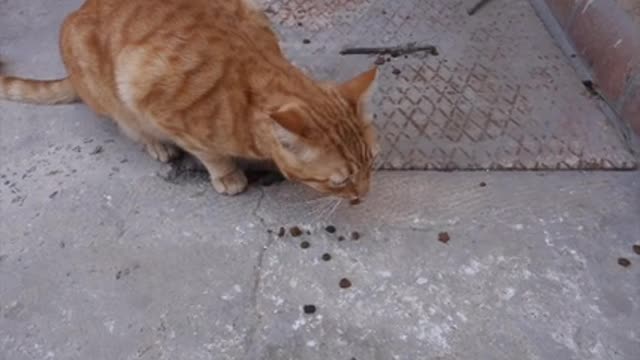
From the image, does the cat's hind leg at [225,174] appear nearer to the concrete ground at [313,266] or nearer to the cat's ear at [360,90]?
the concrete ground at [313,266]

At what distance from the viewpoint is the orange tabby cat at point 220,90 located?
1848 mm

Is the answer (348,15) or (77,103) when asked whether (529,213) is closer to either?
(348,15)

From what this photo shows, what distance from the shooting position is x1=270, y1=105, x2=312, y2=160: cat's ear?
167cm

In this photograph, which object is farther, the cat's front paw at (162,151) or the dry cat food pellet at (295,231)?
the cat's front paw at (162,151)

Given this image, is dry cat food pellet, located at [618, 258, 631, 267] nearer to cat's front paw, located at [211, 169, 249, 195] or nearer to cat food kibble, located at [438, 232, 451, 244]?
cat food kibble, located at [438, 232, 451, 244]

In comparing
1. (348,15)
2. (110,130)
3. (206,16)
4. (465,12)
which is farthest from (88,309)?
(465,12)

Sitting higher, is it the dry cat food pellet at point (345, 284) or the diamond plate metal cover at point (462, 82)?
the diamond plate metal cover at point (462, 82)

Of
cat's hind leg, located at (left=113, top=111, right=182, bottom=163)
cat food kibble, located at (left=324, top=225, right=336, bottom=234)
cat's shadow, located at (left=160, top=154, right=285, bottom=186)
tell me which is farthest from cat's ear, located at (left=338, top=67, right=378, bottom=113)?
cat's hind leg, located at (left=113, top=111, right=182, bottom=163)

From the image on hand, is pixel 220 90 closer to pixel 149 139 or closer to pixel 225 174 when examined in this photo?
pixel 225 174

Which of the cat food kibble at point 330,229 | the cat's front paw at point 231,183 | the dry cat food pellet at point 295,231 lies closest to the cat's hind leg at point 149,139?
the cat's front paw at point 231,183

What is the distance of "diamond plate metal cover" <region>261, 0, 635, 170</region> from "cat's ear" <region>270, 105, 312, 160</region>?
0.64m

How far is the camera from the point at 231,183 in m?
2.28

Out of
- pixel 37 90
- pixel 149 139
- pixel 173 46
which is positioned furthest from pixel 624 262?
pixel 37 90

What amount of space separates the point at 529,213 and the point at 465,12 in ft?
4.24
